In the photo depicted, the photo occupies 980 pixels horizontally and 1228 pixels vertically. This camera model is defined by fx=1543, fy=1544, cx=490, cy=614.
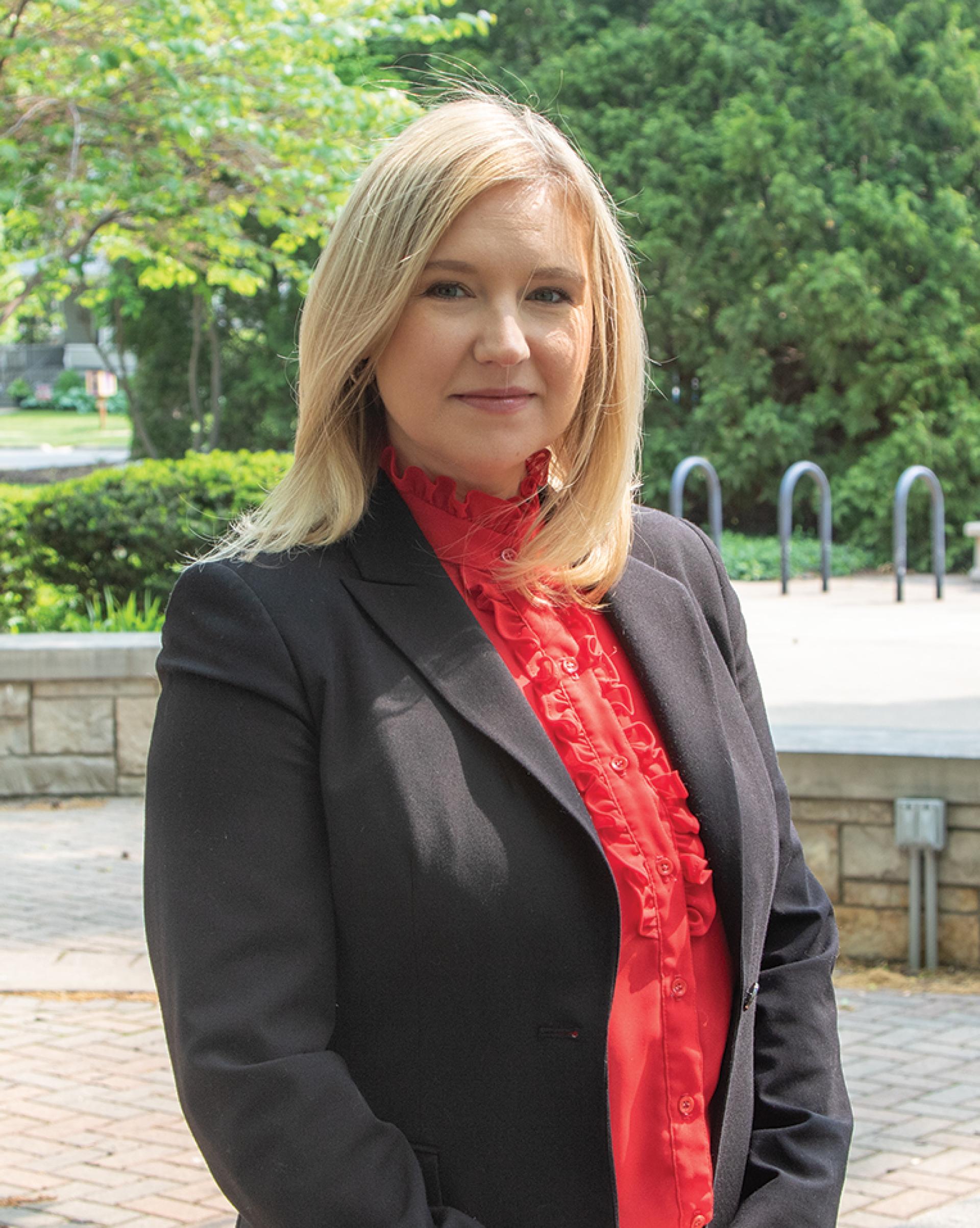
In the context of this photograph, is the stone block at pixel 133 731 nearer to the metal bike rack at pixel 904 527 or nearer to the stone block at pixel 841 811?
the stone block at pixel 841 811

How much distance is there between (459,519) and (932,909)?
3.71 meters

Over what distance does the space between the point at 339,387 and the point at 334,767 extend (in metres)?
0.44

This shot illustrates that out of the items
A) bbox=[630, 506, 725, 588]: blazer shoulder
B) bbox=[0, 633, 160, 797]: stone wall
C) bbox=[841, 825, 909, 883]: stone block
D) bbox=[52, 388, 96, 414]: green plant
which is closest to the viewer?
bbox=[630, 506, 725, 588]: blazer shoulder

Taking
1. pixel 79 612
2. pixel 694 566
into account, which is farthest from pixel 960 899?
pixel 79 612

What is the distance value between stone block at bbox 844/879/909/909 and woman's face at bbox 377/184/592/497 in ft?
12.2

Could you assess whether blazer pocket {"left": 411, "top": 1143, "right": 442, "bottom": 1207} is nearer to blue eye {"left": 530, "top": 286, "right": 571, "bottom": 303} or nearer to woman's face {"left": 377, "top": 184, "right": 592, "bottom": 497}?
woman's face {"left": 377, "top": 184, "right": 592, "bottom": 497}

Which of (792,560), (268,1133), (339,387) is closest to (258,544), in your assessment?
(339,387)

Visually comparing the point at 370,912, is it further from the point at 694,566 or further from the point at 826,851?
the point at 826,851

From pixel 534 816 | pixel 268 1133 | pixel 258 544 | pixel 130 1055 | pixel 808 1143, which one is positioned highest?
pixel 258 544

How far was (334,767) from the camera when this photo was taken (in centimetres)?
154

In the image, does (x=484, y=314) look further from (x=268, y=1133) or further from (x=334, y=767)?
(x=268, y=1133)

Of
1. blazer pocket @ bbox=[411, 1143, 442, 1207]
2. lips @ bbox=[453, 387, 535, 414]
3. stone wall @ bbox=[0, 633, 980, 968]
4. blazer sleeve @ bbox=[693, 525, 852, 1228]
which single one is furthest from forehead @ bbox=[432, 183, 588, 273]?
stone wall @ bbox=[0, 633, 980, 968]

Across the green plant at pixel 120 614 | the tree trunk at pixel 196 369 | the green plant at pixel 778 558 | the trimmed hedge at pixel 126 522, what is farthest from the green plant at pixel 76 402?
the green plant at pixel 120 614

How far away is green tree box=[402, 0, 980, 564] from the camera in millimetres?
16750
